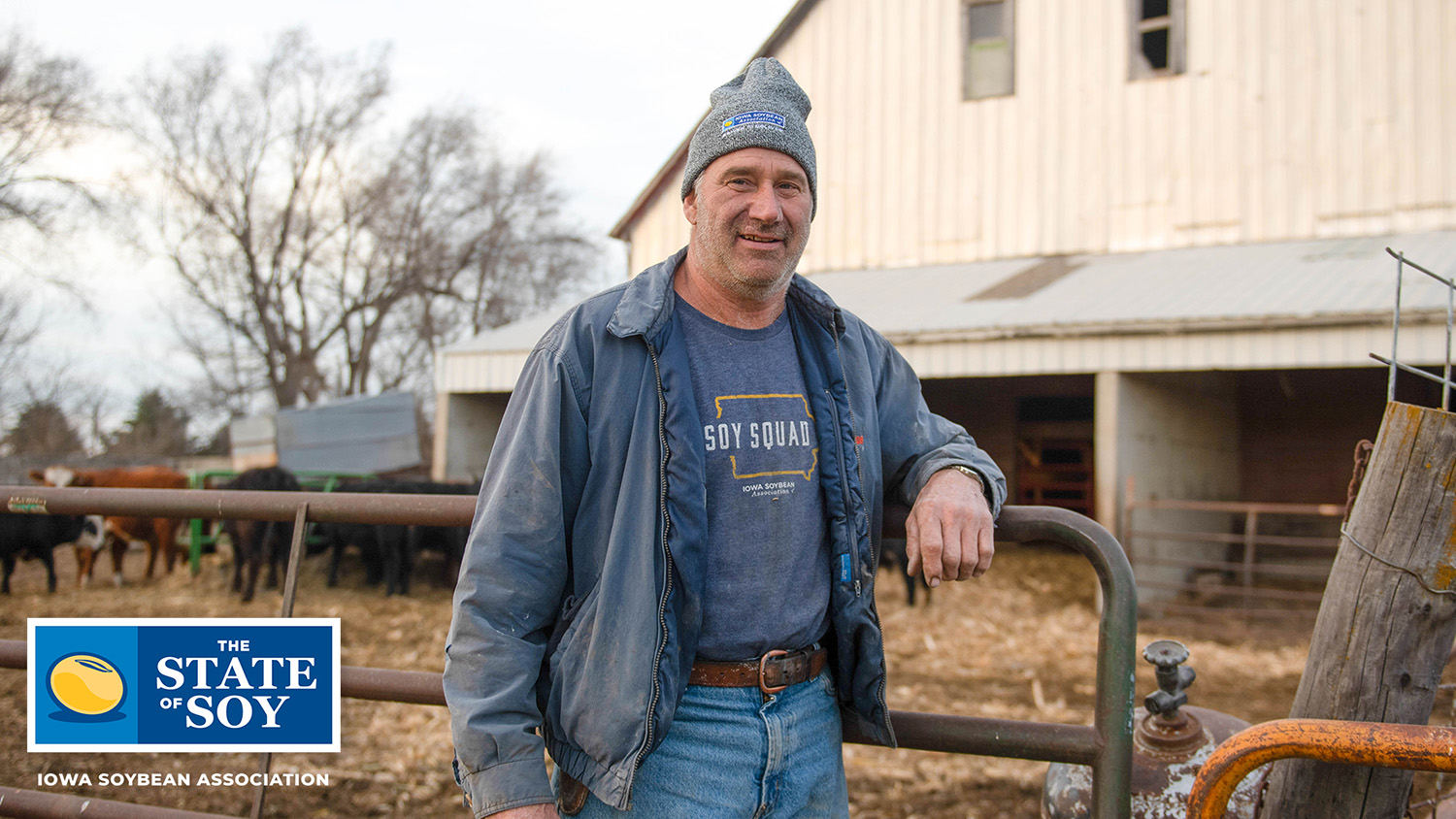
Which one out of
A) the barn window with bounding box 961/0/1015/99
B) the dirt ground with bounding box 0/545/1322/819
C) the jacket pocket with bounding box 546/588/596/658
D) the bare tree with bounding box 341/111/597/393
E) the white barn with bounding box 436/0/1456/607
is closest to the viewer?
the jacket pocket with bounding box 546/588/596/658

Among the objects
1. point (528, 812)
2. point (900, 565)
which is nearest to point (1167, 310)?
point (900, 565)

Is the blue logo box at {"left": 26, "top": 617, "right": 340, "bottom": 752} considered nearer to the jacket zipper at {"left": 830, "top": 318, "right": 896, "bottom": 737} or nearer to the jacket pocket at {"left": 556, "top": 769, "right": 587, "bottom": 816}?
the jacket pocket at {"left": 556, "top": 769, "right": 587, "bottom": 816}

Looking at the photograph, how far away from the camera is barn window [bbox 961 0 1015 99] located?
477 inches

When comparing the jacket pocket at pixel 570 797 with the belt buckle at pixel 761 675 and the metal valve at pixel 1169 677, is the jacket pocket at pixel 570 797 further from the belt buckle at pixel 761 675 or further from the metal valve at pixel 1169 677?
the metal valve at pixel 1169 677

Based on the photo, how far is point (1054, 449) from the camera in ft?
43.1

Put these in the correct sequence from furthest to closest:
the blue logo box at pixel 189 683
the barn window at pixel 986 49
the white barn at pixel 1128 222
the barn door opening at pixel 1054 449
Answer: the barn door opening at pixel 1054 449 < the barn window at pixel 986 49 < the white barn at pixel 1128 222 < the blue logo box at pixel 189 683

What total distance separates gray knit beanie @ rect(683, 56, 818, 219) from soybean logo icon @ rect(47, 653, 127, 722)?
1.96 m

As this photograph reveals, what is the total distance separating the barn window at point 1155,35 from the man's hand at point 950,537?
11440 millimetres

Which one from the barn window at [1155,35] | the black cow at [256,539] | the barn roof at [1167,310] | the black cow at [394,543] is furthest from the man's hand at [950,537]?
the barn window at [1155,35]

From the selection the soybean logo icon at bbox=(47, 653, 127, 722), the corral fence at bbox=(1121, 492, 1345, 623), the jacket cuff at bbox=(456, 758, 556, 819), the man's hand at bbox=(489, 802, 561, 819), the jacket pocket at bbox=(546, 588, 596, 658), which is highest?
the jacket pocket at bbox=(546, 588, 596, 658)

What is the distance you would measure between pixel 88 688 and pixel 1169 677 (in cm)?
274

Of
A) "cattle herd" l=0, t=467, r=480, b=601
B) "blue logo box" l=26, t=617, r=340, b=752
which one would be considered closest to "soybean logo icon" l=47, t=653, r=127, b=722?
"blue logo box" l=26, t=617, r=340, b=752

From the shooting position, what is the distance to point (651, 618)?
1.54m

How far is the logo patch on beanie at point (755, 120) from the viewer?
1.78m
